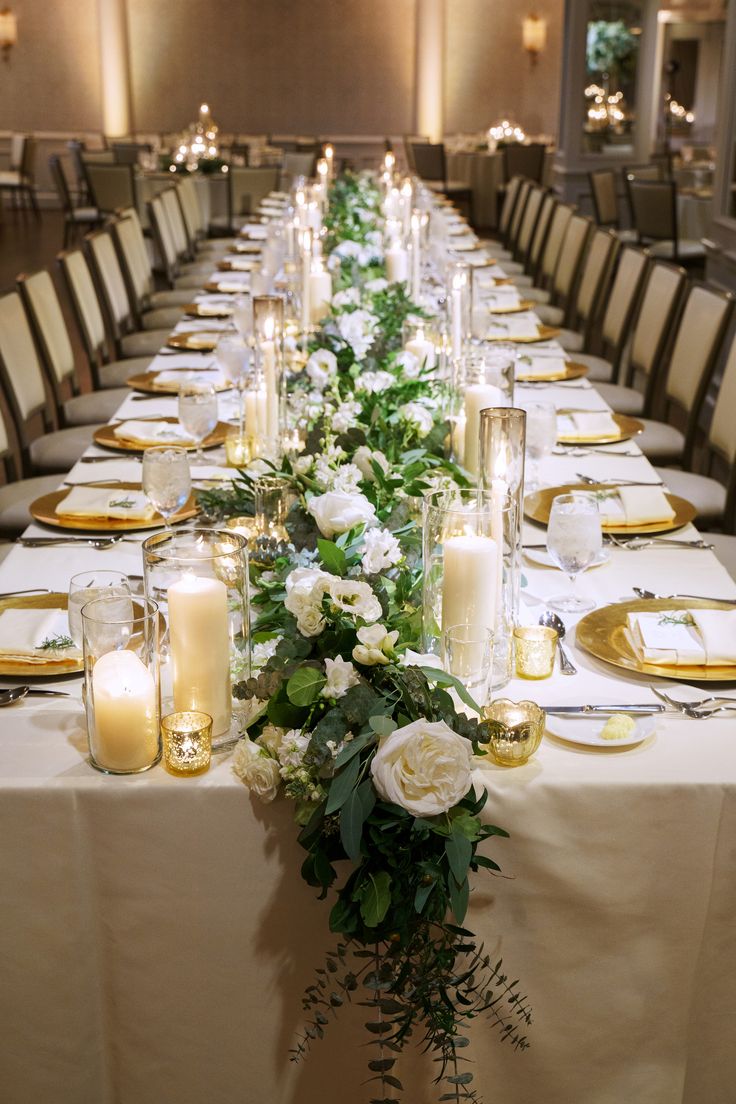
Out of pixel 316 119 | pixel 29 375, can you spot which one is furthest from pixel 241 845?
pixel 316 119

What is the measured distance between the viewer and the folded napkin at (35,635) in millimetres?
1782

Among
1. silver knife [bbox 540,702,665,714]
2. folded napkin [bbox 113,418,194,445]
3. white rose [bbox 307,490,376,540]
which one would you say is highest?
white rose [bbox 307,490,376,540]

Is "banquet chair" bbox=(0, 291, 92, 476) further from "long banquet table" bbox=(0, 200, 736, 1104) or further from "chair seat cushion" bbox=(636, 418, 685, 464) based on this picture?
"long banquet table" bbox=(0, 200, 736, 1104)

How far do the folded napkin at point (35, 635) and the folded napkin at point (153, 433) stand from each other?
3.44 feet

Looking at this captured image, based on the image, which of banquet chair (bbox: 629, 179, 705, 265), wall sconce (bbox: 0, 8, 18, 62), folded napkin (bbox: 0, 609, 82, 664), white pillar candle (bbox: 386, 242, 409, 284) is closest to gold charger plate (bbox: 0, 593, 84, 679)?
folded napkin (bbox: 0, 609, 82, 664)

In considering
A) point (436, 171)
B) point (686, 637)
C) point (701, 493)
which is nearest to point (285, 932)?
point (686, 637)

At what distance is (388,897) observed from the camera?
4.31 feet

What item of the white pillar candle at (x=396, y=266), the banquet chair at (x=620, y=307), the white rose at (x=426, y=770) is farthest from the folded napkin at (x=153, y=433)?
the banquet chair at (x=620, y=307)

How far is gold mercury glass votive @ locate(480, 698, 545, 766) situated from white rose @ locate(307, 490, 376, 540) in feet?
1.07

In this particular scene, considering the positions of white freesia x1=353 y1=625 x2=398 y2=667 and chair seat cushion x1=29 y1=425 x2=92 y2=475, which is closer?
white freesia x1=353 y1=625 x2=398 y2=667

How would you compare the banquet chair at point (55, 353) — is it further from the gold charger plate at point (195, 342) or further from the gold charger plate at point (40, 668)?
the gold charger plate at point (40, 668)

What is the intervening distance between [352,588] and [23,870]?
1.72 ft

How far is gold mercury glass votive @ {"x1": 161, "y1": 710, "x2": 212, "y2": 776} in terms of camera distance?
147cm

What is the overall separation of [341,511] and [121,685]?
0.41 m
